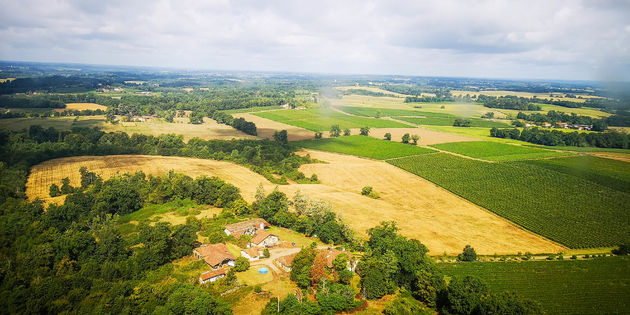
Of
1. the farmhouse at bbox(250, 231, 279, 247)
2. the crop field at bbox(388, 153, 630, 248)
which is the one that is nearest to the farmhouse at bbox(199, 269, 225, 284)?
the farmhouse at bbox(250, 231, 279, 247)

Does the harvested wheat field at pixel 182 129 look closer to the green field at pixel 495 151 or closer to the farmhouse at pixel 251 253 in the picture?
the green field at pixel 495 151

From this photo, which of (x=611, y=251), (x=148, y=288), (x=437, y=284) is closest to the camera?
(x=148, y=288)

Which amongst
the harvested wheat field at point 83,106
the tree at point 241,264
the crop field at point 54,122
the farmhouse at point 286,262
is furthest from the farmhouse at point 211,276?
the harvested wheat field at point 83,106

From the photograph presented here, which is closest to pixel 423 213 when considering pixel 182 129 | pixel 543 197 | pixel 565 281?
pixel 565 281

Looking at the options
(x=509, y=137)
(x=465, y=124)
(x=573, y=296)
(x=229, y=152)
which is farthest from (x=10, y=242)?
(x=465, y=124)

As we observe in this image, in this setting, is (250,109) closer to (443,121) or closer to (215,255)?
(443,121)

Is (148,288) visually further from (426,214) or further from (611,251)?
(611,251)

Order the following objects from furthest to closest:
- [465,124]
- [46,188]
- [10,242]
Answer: [465,124] → [46,188] → [10,242]
